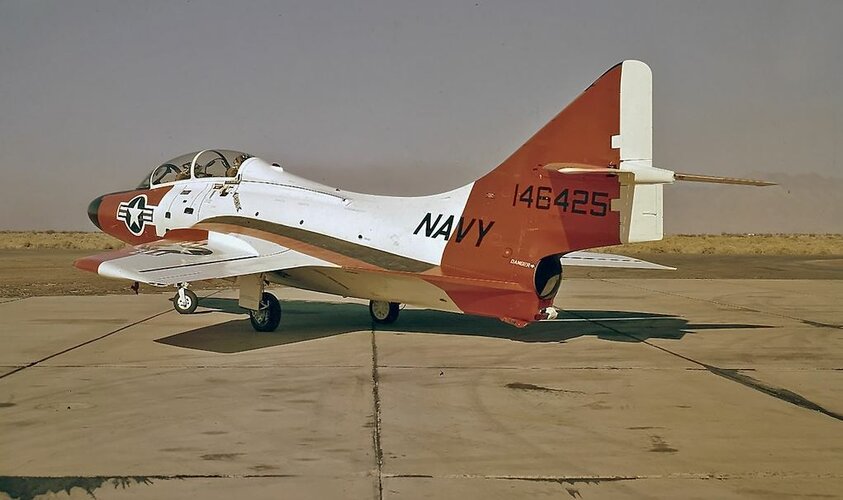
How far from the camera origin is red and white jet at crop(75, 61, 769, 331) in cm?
1041

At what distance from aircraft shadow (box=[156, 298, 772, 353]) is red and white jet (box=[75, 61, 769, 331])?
65cm

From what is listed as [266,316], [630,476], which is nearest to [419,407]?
[630,476]

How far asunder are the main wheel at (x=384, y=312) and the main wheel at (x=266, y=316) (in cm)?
192

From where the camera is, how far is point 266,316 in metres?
13.2

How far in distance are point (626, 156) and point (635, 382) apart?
309cm

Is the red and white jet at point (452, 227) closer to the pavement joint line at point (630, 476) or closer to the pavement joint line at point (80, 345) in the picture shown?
the pavement joint line at point (80, 345)

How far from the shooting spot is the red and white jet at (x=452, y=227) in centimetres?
1041

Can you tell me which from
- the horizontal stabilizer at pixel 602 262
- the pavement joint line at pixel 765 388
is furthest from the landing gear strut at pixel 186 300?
the pavement joint line at pixel 765 388

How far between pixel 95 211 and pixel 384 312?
7.26 m

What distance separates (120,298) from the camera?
19359mm

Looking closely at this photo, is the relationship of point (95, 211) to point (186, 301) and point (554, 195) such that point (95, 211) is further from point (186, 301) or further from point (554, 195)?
point (554, 195)

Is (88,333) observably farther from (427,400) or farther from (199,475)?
(199,475)

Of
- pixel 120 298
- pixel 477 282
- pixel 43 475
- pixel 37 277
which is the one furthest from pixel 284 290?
pixel 43 475

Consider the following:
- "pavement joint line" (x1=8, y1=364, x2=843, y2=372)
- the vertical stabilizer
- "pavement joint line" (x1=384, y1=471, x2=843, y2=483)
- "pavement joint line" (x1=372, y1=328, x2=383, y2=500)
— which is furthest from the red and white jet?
"pavement joint line" (x1=384, y1=471, x2=843, y2=483)
